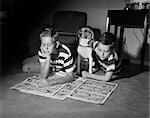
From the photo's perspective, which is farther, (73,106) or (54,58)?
(54,58)

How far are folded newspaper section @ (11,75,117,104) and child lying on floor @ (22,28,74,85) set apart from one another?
5 centimetres

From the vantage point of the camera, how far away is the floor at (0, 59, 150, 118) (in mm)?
1023

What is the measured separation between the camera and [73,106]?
43.6 inches

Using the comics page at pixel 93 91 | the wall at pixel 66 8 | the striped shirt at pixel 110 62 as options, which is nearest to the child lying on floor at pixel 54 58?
the comics page at pixel 93 91

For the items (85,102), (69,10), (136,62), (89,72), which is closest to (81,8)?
(69,10)

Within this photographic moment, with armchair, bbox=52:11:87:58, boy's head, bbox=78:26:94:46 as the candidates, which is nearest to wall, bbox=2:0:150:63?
armchair, bbox=52:11:87:58

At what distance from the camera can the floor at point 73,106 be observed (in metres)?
1.02

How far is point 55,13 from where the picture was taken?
250 cm

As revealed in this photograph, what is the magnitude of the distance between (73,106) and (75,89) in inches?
7.3

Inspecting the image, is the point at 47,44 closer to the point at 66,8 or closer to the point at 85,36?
the point at 85,36

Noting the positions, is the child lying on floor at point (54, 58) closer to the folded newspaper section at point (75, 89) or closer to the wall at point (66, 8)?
the folded newspaper section at point (75, 89)

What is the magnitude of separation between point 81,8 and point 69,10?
0.17m

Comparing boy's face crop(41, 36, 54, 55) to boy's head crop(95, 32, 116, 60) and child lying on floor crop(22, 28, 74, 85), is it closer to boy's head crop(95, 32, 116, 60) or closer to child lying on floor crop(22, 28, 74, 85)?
child lying on floor crop(22, 28, 74, 85)

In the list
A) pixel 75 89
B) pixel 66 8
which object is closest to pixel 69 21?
pixel 66 8
